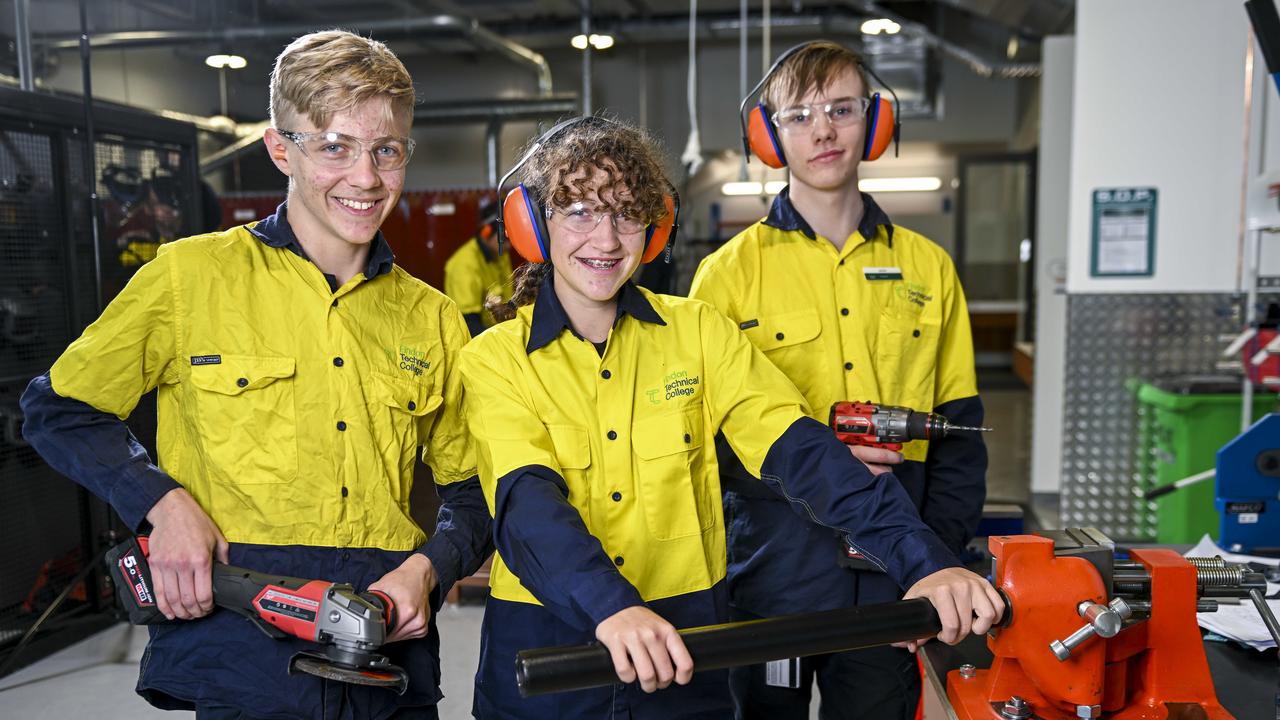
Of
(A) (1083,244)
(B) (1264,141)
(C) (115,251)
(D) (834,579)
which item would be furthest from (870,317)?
(C) (115,251)

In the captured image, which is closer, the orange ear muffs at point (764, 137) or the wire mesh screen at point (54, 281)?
the orange ear muffs at point (764, 137)

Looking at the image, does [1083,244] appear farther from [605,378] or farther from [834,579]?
[605,378]

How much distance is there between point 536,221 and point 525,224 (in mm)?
21

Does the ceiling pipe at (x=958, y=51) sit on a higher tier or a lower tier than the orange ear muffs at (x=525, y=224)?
higher

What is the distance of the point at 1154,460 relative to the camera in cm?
475

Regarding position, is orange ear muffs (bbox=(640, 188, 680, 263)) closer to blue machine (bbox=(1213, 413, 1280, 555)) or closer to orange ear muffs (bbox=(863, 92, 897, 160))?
orange ear muffs (bbox=(863, 92, 897, 160))

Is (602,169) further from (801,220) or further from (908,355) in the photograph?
(908,355)

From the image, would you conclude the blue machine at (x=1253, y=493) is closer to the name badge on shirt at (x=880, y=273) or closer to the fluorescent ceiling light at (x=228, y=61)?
the name badge on shirt at (x=880, y=273)

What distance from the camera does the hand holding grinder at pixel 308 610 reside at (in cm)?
144

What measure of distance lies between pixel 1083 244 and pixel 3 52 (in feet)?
16.8

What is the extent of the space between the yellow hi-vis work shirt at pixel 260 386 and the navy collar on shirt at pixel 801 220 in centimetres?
94

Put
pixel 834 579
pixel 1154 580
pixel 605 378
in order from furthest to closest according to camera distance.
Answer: pixel 834 579 → pixel 605 378 → pixel 1154 580

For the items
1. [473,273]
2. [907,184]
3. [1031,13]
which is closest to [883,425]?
[473,273]

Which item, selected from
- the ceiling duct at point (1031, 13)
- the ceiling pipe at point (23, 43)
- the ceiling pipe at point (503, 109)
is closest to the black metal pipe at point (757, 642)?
the ceiling pipe at point (23, 43)
